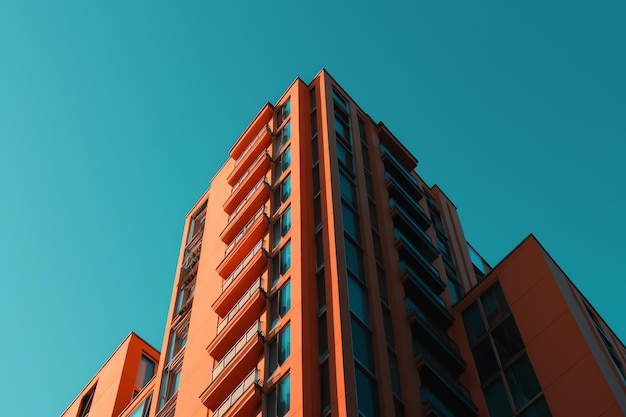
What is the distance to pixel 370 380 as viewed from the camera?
26.7 m

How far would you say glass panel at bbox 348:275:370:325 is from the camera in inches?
1156

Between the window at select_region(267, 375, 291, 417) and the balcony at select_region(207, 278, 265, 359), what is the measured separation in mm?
5521

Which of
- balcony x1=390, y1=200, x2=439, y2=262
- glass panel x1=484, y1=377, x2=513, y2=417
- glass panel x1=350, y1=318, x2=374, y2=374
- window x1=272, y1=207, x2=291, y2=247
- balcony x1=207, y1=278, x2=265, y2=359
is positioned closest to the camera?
glass panel x1=350, y1=318, x2=374, y2=374

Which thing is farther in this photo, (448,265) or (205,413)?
(448,265)

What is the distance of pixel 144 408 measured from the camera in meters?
41.5

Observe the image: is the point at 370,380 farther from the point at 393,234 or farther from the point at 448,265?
the point at 448,265

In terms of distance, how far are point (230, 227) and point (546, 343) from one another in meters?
17.6

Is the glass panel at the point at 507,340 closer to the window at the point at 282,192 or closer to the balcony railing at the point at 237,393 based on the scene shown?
the balcony railing at the point at 237,393

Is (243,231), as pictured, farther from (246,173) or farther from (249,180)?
(246,173)

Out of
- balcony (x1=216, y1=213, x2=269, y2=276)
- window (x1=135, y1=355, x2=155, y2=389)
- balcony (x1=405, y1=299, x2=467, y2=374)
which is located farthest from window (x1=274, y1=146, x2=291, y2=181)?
window (x1=135, y1=355, x2=155, y2=389)

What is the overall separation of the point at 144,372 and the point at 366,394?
28019 millimetres

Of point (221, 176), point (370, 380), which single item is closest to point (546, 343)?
point (370, 380)

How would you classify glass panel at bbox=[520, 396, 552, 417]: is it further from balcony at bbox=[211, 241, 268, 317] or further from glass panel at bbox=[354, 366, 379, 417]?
balcony at bbox=[211, 241, 268, 317]

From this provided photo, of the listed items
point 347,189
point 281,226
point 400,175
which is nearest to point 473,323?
point 347,189
